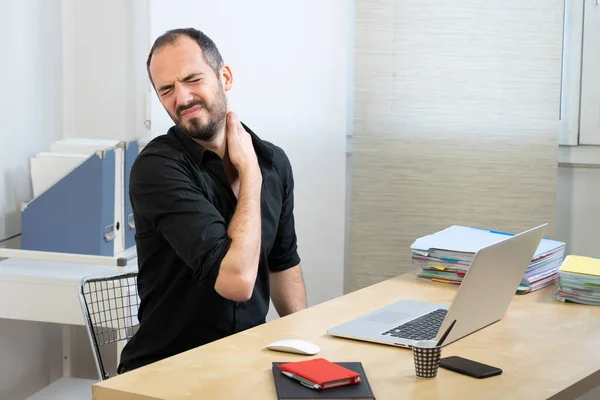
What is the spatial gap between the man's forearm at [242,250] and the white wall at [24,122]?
4.68 feet

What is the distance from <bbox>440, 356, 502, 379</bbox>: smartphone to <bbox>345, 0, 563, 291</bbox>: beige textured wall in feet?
5.00


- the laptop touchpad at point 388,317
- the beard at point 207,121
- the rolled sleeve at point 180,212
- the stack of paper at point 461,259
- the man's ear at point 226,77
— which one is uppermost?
the man's ear at point 226,77

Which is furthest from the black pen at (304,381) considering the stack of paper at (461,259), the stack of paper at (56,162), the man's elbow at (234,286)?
the stack of paper at (56,162)

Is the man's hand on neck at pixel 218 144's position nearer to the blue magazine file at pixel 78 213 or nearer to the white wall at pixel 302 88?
the blue magazine file at pixel 78 213

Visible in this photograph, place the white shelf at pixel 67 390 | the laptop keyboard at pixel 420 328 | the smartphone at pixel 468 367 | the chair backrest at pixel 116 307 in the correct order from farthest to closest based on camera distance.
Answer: the white shelf at pixel 67 390
the chair backrest at pixel 116 307
the laptop keyboard at pixel 420 328
the smartphone at pixel 468 367

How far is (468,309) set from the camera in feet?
6.00

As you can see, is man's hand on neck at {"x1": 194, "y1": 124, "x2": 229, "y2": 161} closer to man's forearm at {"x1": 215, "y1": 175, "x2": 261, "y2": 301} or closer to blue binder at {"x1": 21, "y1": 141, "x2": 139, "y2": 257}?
man's forearm at {"x1": 215, "y1": 175, "x2": 261, "y2": 301}

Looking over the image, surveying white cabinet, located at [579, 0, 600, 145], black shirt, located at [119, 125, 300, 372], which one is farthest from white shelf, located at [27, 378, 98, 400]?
white cabinet, located at [579, 0, 600, 145]

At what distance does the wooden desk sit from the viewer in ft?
5.08

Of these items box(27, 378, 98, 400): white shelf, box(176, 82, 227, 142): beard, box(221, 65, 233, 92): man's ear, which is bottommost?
box(27, 378, 98, 400): white shelf

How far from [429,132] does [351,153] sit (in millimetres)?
320

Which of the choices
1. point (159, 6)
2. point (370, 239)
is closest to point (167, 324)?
point (370, 239)

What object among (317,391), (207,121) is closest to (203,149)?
(207,121)

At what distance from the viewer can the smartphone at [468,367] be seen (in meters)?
1.64
